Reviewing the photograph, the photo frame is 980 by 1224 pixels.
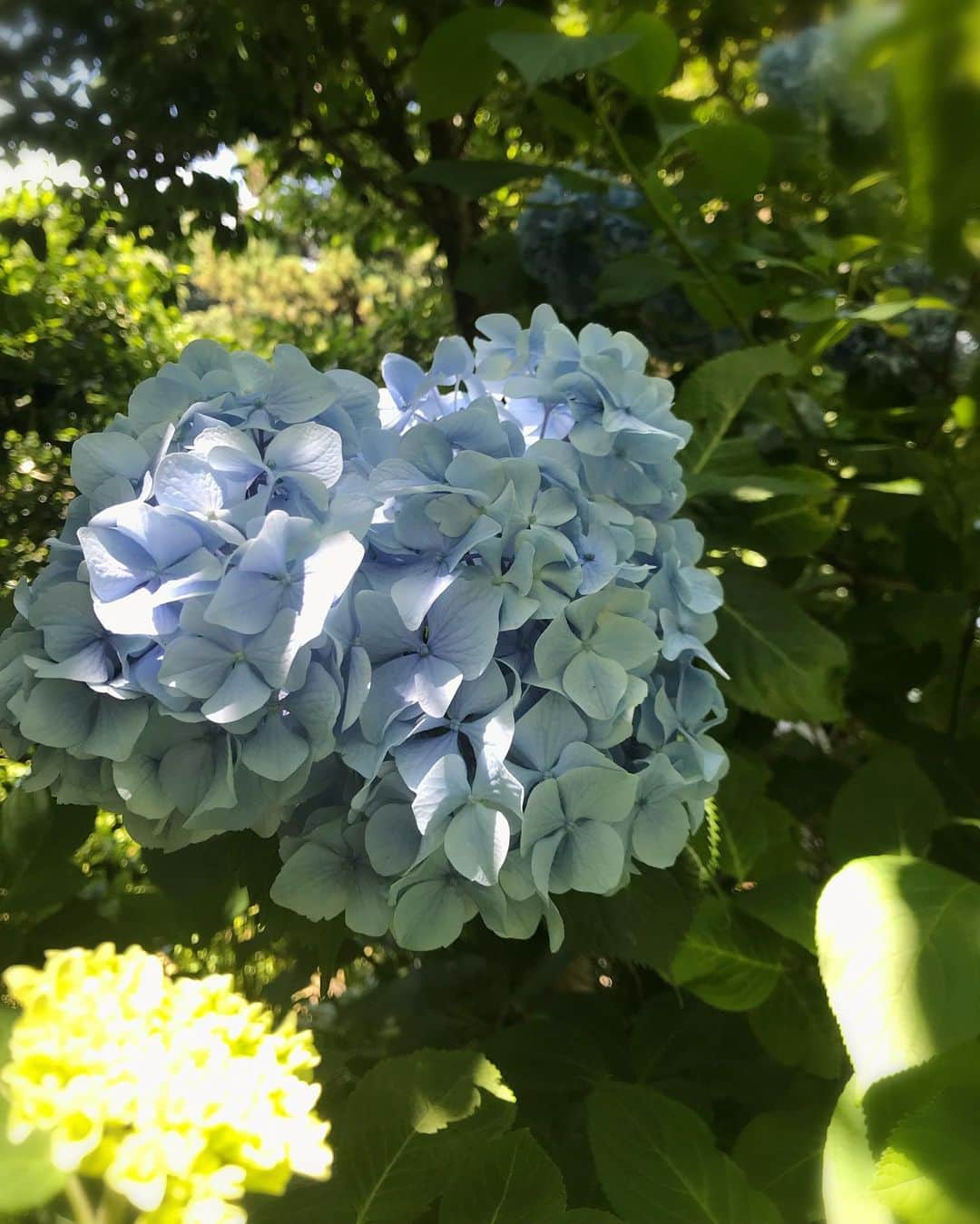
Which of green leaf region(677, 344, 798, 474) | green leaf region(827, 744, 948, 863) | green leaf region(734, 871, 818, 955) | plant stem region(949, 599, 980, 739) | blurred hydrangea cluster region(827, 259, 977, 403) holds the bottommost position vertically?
plant stem region(949, 599, 980, 739)

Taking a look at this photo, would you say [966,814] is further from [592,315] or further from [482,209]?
[482,209]

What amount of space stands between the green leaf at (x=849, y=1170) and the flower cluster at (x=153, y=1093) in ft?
0.69

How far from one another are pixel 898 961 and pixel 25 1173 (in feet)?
1.02

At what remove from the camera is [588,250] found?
0.80 m

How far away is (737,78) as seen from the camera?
1024mm

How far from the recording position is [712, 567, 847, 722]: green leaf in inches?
20.9

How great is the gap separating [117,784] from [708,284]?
0.52 metres

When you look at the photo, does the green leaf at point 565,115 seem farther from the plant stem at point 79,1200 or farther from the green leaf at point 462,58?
the plant stem at point 79,1200

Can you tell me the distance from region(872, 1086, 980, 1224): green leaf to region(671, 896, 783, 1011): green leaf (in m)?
0.18

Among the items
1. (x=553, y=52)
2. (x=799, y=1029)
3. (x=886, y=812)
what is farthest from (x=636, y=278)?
(x=799, y=1029)

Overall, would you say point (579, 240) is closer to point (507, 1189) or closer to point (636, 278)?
point (636, 278)

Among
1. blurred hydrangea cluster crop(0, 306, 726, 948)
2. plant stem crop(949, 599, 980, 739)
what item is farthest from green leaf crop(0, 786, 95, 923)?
plant stem crop(949, 599, 980, 739)

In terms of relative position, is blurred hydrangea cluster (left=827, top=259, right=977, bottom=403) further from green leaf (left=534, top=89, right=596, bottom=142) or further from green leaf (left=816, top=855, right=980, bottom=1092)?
green leaf (left=816, top=855, right=980, bottom=1092)

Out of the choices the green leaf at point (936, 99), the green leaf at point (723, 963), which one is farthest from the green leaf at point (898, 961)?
the green leaf at point (936, 99)
